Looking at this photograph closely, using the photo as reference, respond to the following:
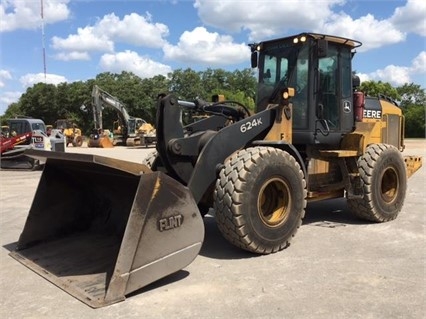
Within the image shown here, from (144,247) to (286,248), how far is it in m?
2.04

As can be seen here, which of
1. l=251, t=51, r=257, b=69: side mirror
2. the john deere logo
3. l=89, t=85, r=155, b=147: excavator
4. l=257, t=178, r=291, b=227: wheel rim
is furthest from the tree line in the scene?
the john deere logo

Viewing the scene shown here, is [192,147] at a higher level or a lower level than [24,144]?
higher

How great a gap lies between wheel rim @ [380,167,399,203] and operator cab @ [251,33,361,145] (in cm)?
96

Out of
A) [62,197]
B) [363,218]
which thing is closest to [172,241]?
[62,197]

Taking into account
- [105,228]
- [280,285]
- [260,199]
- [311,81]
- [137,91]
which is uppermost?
[137,91]

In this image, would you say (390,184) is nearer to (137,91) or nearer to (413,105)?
(137,91)

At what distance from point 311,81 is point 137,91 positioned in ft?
157

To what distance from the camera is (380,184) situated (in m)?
6.86

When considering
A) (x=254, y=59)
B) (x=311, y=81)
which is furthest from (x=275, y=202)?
(x=254, y=59)

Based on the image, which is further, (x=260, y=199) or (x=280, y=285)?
(x=260, y=199)

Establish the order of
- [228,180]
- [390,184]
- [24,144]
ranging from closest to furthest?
1. [228,180]
2. [390,184]
3. [24,144]

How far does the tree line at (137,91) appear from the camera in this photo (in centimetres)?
5227

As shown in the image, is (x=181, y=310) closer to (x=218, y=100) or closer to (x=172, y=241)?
(x=172, y=241)

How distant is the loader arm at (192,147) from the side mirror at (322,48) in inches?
56.7
